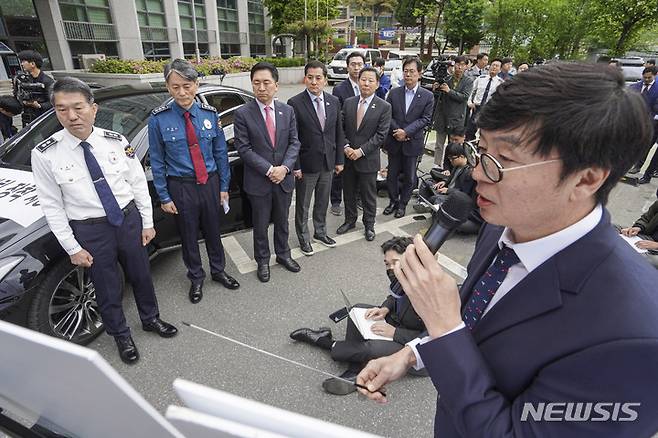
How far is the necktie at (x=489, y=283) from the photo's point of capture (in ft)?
3.48

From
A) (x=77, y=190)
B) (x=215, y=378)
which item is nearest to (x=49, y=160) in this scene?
(x=77, y=190)

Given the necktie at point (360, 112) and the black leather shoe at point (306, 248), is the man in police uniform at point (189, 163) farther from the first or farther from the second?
the necktie at point (360, 112)

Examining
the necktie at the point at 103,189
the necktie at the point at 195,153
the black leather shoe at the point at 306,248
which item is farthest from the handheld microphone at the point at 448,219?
the black leather shoe at the point at 306,248

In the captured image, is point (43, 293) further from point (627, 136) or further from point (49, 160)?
point (627, 136)

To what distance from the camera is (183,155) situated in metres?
2.99

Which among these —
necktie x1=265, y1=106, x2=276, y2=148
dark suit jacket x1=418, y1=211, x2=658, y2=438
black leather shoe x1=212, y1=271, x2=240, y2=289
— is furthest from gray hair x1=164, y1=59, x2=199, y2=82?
dark suit jacket x1=418, y1=211, x2=658, y2=438

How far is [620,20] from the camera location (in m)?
15.2

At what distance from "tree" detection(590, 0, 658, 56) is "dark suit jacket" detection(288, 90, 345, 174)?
1714 cm

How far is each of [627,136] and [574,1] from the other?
21898 millimetres

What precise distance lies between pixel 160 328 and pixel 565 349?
9.34ft

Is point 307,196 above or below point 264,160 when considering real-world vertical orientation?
below

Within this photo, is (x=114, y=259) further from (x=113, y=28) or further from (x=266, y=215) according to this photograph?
(x=113, y=28)

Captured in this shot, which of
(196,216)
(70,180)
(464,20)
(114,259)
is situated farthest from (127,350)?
(464,20)

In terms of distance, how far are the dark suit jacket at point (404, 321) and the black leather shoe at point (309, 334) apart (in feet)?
1.60
